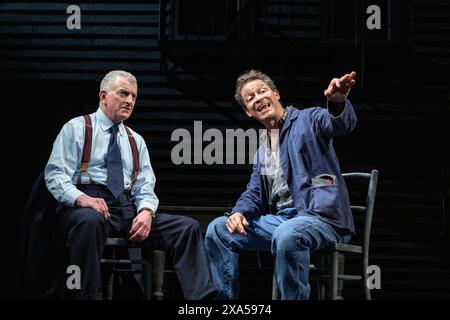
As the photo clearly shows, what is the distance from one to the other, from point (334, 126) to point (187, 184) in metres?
4.31

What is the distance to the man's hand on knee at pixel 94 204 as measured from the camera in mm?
4949

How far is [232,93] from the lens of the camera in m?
9.01

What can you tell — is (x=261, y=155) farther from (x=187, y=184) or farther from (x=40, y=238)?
(x=187, y=184)

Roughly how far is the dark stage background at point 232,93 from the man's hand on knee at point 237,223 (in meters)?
3.66

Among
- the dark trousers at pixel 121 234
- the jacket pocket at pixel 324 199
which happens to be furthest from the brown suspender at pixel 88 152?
the jacket pocket at pixel 324 199

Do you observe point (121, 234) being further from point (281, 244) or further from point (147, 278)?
point (281, 244)

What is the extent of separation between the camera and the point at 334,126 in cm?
489

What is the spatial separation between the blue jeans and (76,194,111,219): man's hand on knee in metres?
0.76

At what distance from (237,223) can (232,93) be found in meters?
4.12

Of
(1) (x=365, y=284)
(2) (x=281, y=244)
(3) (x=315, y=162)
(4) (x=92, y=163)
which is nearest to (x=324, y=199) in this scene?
(3) (x=315, y=162)

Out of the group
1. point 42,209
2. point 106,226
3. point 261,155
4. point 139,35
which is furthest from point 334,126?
point 139,35

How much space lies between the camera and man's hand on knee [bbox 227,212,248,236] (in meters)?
5.05

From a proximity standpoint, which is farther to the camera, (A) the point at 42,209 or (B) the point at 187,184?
(B) the point at 187,184
